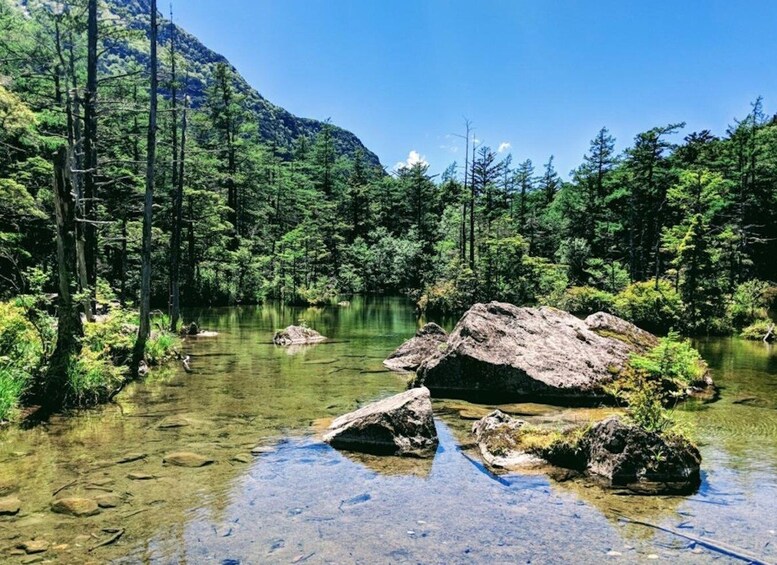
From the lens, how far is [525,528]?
19.0ft

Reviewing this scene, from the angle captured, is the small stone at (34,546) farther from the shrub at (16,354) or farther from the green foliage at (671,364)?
the green foliage at (671,364)

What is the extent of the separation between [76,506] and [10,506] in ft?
2.32

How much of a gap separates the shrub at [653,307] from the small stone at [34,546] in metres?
31.5

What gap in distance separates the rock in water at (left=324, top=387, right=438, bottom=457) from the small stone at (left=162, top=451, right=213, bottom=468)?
2050mm

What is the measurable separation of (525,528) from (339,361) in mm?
12453

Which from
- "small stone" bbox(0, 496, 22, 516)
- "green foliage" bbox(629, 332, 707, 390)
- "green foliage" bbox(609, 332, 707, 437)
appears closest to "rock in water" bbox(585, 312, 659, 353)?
"green foliage" bbox(609, 332, 707, 437)

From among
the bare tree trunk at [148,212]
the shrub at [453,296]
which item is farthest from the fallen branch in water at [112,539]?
the shrub at [453,296]

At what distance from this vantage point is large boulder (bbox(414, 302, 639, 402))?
12.5 metres

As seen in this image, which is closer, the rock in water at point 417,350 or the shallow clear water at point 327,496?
the shallow clear water at point 327,496

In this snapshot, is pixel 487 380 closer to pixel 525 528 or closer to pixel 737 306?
pixel 525 528

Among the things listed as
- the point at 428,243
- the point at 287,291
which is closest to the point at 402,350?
the point at 287,291

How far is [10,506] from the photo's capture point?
19.5 ft

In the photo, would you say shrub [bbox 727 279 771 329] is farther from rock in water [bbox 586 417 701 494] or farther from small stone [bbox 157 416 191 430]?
small stone [bbox 157 416 191 430]

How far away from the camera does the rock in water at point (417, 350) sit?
17.0 m
